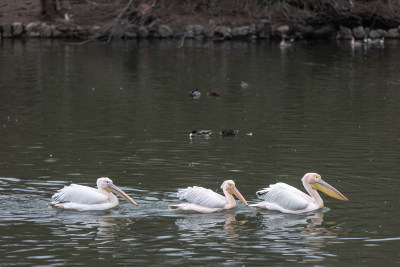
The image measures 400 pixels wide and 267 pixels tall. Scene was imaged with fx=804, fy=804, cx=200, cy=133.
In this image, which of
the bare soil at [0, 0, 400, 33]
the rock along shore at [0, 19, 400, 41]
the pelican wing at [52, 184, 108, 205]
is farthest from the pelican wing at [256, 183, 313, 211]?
the rock along shore at [0, 19, 400, 41]

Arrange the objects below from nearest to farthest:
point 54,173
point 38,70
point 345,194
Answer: point 345,194
point 54,173
point 38,70

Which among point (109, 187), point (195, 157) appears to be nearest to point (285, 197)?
point (109, 187)

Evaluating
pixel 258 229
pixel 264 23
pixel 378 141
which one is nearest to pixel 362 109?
pixel 378 141

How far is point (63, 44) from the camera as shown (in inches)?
1400

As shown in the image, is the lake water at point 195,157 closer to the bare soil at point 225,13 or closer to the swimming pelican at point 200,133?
the swimming pelican at point 200,133

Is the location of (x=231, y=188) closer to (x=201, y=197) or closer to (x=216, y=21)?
(x=201, y=197)

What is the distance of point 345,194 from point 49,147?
543 centimetres

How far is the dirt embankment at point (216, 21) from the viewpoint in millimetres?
38219

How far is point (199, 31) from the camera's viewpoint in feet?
127

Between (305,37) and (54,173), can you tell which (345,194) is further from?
(305,37)

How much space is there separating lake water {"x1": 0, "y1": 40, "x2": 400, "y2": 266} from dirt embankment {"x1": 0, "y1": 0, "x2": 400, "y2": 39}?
1147 centimetres

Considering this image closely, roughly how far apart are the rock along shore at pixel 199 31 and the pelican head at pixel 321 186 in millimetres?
28397

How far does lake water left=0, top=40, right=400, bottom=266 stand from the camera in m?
8.48

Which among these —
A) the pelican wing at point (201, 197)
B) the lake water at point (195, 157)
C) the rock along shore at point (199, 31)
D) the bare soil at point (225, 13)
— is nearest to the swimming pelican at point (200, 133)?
the lake water at point (195, 157)
